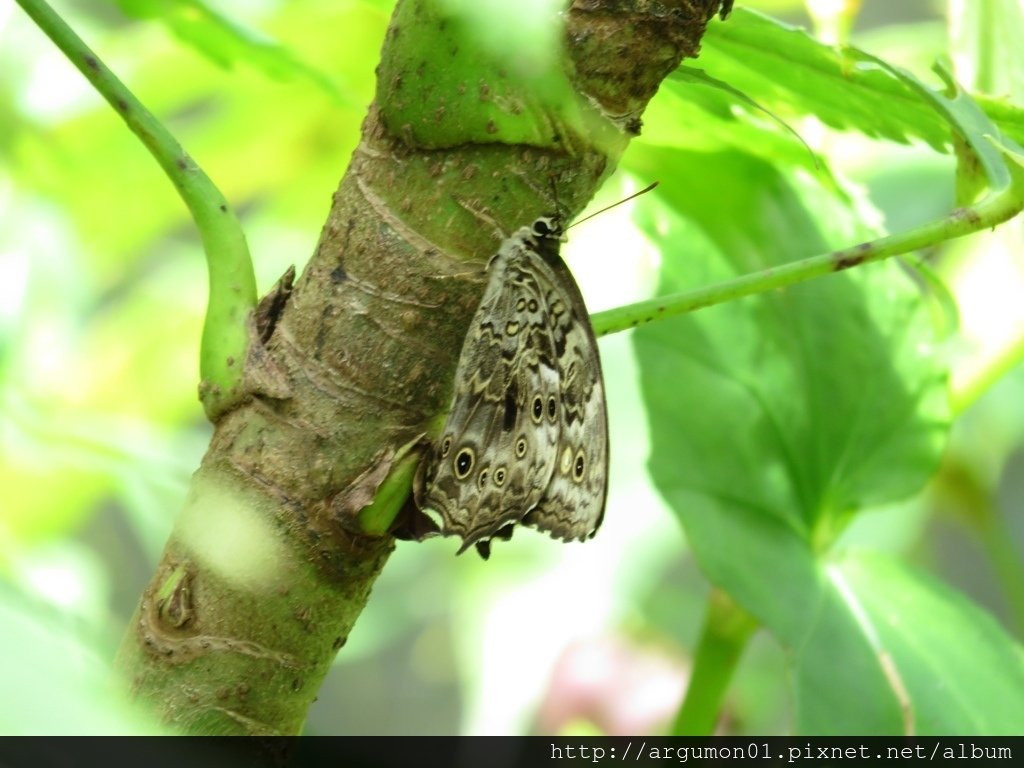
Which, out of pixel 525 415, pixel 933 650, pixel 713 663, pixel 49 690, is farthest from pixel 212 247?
pixel 933 650

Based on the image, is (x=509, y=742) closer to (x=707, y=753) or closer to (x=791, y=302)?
(x=707, y=753)

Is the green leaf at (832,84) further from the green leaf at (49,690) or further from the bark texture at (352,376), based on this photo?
the green leaf at (49,690)

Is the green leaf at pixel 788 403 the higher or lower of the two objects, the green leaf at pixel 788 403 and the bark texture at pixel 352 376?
the lower

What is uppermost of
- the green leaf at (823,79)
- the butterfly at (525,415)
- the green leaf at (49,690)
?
the green leaf at (49,690)

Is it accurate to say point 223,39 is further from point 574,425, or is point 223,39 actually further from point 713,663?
point 713,663

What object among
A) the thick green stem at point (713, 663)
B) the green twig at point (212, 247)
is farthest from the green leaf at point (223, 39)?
the thick green stem at point (713, 663)

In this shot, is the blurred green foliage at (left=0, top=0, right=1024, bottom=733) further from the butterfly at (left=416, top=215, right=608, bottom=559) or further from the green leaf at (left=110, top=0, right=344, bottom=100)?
the butterfly at (left=416, top=215, right=608, bottom=559)

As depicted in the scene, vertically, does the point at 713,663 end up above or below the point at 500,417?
below
